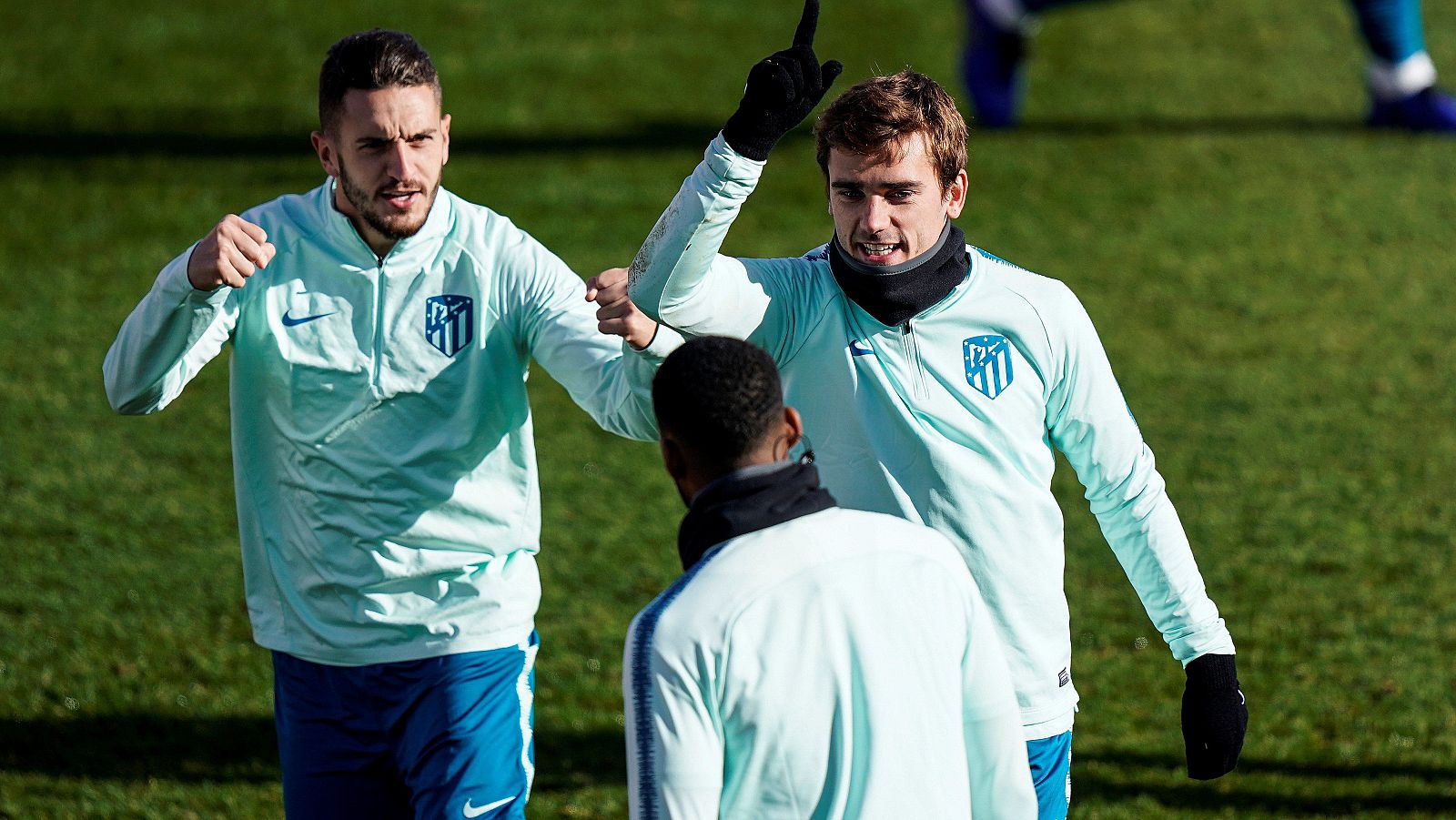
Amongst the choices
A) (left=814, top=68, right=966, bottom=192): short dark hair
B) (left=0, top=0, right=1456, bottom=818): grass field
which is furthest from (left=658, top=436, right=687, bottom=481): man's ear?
(left=0, top=0, right=1456, bottom=818): grass field

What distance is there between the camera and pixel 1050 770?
133 inches

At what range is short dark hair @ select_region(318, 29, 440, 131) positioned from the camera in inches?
143

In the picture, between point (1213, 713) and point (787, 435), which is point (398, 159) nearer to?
point (787, 435)

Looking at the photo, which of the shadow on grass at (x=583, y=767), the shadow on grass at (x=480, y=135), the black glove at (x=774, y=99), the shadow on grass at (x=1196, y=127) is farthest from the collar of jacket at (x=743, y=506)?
the shadow on grass at (x=1196, y=127)

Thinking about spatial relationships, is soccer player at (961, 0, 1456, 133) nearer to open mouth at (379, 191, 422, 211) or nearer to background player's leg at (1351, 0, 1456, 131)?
background player's leg at (1351, 0, 1456, 131)

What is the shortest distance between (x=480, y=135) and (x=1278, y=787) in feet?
30.0

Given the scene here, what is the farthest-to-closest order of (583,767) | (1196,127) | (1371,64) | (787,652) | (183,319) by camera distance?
1. (1196,127)
2. (1371,64)
3. (583,767)
4. (183,319)
5. (787,652)

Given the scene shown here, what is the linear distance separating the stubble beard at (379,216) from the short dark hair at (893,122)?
98 cm

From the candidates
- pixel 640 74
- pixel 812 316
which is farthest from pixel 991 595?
pixel 640 74

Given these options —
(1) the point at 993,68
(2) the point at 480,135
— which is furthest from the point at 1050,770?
(2) the point at 480,135

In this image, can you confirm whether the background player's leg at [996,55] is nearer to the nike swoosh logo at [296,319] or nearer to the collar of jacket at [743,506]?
the nike swoosh logo at [296,319]

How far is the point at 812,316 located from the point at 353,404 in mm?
1089

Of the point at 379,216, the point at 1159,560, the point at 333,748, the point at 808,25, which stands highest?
the point at 808,25

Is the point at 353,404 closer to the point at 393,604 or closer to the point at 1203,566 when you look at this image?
the point at 393,604
